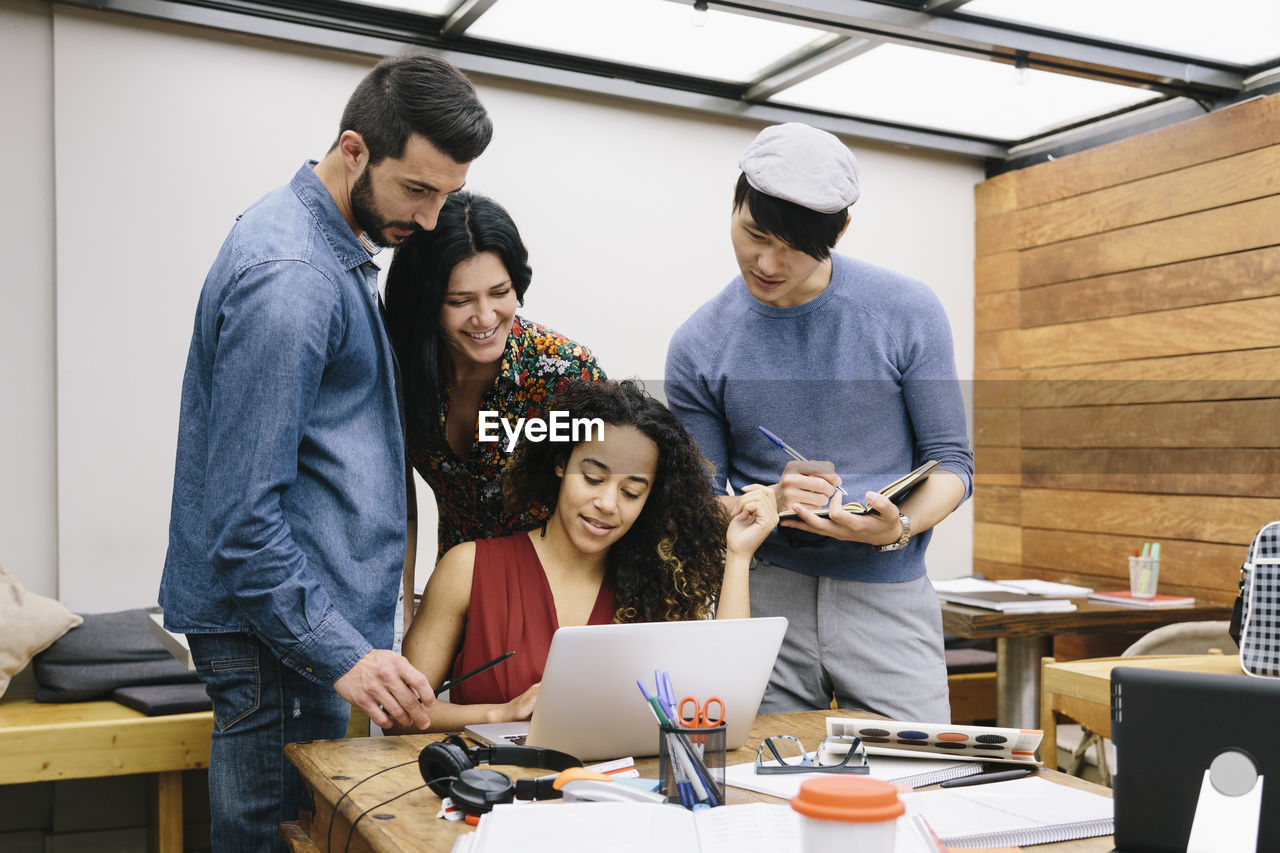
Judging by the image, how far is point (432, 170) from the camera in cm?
154

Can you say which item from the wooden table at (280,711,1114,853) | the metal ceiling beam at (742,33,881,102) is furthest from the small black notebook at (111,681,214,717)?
the metal ceiling beam at (742,33,881,102)

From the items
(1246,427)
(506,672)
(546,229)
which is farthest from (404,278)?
(1246,427)

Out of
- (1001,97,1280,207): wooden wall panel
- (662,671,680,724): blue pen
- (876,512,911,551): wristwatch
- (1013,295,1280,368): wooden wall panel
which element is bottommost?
(662,671,680,724): blue pen

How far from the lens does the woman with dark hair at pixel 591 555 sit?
1.77 meters

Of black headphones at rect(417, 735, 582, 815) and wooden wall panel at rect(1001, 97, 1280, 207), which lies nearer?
black headphones at rect(417, 735, 582, 815)

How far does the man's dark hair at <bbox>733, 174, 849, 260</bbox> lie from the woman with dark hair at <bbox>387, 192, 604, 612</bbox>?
0.43m

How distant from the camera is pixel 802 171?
171 centimetres

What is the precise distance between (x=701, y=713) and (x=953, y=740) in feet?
1.00

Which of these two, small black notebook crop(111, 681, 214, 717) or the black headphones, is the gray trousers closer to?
the black headphones

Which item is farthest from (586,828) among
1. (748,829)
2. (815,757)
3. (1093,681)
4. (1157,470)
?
(1157,470)

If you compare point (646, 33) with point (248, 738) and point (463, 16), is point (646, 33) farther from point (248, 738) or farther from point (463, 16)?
point (248, 738)

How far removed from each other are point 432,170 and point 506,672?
0.80m

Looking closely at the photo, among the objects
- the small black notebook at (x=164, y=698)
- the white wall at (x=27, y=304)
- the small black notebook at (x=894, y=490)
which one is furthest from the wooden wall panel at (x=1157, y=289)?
the white wall at (x=27, y=304)

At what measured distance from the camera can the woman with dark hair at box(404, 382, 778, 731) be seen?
1771 millimetres
